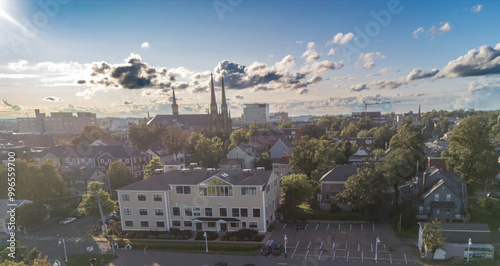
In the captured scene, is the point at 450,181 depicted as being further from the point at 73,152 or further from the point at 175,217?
the point at 73,152

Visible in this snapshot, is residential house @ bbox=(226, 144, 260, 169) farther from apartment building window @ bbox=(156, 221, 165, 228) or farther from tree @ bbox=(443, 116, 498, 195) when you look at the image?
tree @ bbox=(443, 116, 498, 195)

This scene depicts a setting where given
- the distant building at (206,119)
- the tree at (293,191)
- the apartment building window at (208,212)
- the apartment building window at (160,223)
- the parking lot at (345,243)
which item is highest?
the distant building at (206,119)

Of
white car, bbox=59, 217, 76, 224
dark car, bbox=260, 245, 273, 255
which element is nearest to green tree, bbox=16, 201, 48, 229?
white car, bbox=59, 217, 76, 224

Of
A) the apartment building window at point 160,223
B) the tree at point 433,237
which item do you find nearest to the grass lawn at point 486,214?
the tree at point 433,237

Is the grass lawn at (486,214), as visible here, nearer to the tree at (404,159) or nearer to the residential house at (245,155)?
the tree at (404,159)

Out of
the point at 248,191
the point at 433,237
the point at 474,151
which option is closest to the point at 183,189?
the point at 248,191

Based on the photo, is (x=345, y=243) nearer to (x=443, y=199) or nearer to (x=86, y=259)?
(x=443, y=199)
